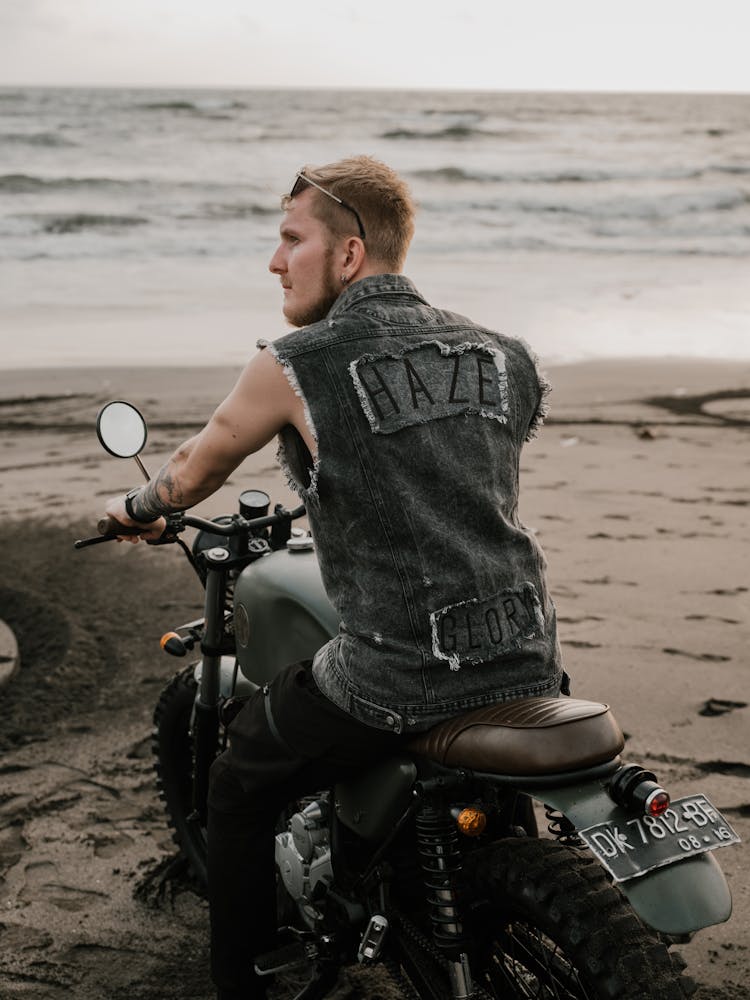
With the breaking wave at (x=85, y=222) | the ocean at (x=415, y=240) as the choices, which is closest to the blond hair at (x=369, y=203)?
the ocean at (x=415, y=240)

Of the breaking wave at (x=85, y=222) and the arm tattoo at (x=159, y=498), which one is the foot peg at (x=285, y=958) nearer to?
the arm tattoo at (x=159, y=498)

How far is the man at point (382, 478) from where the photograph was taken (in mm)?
2145

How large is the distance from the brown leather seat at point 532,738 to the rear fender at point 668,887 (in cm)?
7

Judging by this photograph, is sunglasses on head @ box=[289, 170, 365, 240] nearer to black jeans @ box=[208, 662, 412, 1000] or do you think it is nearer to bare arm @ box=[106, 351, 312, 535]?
bare arm @ box=[106, 351, 312, 535]

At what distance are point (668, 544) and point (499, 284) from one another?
1029 centimetres

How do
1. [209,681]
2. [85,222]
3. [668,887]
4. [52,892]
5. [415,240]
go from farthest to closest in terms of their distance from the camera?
[85,222] → [415,240] → [52,892] → [209,681] → [668,887]

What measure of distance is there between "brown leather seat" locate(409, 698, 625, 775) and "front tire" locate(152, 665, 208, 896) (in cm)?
139

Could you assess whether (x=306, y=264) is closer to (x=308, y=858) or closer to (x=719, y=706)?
(x=308, y=858)

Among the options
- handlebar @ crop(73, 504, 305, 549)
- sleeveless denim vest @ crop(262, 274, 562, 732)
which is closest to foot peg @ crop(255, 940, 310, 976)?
sleeveless denim vest @ crop(262, 274, 562, 732)

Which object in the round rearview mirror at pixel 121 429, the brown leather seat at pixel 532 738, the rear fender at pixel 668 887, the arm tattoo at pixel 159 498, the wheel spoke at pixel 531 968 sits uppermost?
the round rearview mirror at pixel 121 429

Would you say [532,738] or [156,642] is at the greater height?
[532,738]

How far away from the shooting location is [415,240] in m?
19.5

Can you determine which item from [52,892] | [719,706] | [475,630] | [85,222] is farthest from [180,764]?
[85,222]

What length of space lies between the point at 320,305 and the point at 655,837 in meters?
1.25
